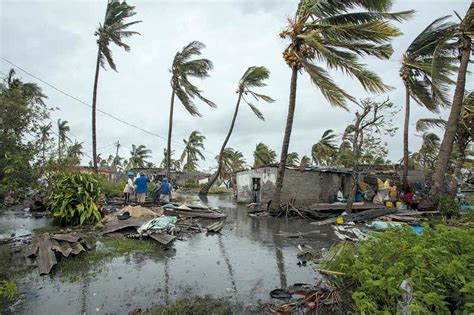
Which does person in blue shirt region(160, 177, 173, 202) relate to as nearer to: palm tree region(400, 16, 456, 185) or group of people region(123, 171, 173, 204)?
group of people region(123, 171, 173, 204)

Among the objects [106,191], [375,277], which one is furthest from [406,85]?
[106,191]

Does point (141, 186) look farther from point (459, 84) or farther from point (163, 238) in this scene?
point (459, 84)

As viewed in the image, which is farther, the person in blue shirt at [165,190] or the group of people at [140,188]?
the person in blue shirt at [165,190]

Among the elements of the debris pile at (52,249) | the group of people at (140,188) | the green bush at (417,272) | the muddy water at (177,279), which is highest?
the group of people at (140,188)

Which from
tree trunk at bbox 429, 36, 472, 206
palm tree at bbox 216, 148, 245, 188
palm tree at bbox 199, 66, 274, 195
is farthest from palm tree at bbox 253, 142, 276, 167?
tree trunk at bbox 429, 36, 472, 206

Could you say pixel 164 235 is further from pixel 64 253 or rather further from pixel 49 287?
pixel 49 287

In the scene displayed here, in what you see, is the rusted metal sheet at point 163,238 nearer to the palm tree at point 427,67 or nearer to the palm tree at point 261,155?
the palm tree at point 427,67

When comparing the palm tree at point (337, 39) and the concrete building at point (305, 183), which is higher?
the palm tree at point (337, 39)

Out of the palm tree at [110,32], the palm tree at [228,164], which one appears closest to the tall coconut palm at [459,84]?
the palm tree at [110,32]

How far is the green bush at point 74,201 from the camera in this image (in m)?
10.1

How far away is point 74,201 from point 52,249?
4207 millimetres

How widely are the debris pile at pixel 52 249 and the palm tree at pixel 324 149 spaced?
77.4 feet

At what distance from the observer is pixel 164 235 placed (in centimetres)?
855

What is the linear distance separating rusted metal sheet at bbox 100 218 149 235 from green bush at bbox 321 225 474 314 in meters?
7.34
